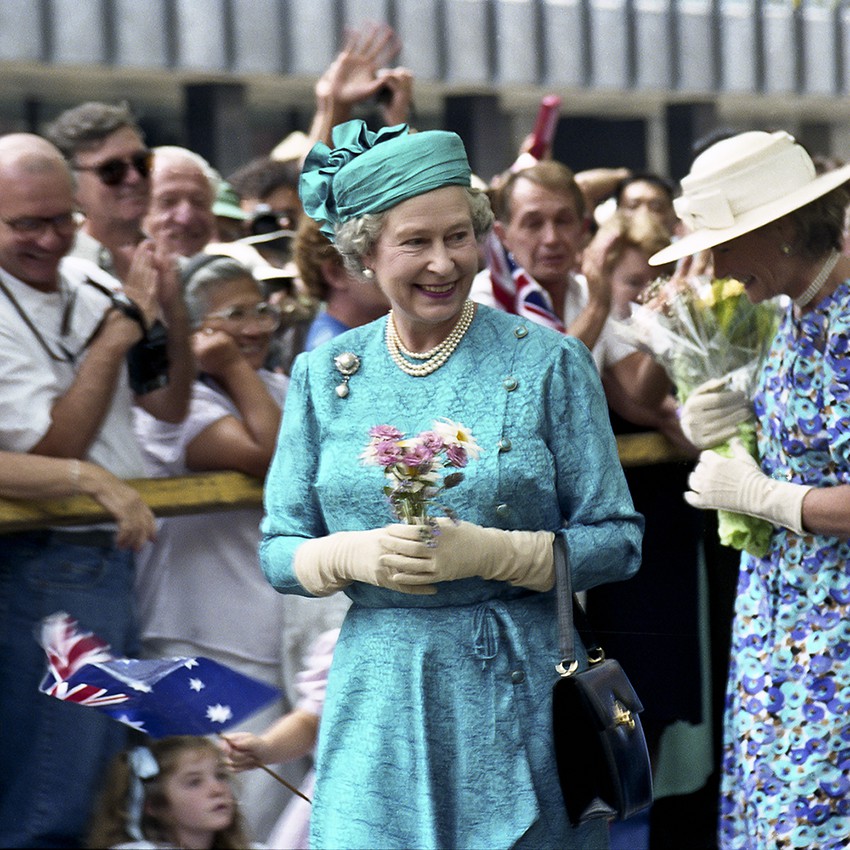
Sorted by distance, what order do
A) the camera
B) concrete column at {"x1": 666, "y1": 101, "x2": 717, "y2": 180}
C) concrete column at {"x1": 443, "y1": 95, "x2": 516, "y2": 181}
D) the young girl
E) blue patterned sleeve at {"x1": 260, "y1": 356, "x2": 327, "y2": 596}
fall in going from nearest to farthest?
blue patterned sleeve at {"x1": 260, "y1": 356, "x2": 327, "y2": 596} → the young girl → the camera → concrete column at {"x1": 443, "y1": 95, "x2": 516, "y2": 181} → concrete column at {"x1": 666, "y1": 101, "x2": 717, "y2": 180}

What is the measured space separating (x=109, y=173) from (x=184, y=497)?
50.8 inches

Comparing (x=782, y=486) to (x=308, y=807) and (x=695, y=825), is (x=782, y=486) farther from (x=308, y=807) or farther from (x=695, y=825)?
(x=695, y=825)

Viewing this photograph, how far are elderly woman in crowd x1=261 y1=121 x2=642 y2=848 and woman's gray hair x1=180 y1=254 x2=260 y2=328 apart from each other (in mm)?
1591

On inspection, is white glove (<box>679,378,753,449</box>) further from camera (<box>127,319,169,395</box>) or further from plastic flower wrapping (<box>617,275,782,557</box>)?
camera (<box>127,319,169,395</box>)

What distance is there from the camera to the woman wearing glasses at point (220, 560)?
178 inches

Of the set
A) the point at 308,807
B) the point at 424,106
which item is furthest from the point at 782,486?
the point at 424,106

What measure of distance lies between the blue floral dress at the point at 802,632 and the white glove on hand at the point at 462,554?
98 centimetres

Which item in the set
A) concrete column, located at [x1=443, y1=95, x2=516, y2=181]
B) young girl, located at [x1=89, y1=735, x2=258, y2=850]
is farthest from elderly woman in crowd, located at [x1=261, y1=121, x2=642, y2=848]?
concrete column, located at [x1=443, y1=95, x2=516, y2=181]

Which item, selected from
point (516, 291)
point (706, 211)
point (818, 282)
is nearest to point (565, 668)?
point (818, 282)

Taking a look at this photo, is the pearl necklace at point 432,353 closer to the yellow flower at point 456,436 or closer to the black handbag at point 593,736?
the yellow flower at point 456,436

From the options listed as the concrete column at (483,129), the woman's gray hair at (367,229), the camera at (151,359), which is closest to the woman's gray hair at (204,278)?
the camera at (151,359)

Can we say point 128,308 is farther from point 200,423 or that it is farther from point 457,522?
point 457,522

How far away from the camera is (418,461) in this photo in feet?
9.45

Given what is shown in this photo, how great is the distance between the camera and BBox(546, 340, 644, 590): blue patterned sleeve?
123 inches
